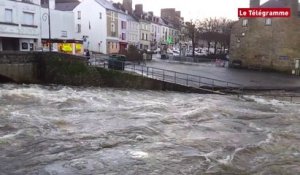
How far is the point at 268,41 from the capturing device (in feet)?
175

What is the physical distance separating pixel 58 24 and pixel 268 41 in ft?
91.1

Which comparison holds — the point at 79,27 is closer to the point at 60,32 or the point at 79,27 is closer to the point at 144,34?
the point at 60,32

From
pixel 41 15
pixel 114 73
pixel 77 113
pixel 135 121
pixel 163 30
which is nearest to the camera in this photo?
pixel 135 121

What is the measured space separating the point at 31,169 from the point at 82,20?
56.6 meters

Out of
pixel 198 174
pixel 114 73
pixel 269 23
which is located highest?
pixel 269 23

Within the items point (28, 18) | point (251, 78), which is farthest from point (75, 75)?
point (28, 18)

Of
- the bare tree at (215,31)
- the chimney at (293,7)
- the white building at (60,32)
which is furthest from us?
the bare tree at (215,31)

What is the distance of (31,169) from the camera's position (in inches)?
487

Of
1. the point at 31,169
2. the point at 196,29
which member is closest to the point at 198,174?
the point at 31,169

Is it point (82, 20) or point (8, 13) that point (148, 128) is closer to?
point (8, 13)

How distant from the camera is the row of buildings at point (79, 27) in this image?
1816 inches

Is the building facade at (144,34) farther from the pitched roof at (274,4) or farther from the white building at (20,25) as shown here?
the white building at (20,25)

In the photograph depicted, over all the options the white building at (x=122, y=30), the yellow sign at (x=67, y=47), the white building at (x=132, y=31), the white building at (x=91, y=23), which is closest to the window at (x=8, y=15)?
the yellow sign at (x=67, y=47)

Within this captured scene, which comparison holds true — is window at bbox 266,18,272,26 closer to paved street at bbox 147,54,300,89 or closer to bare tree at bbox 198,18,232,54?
paved street at bbox 147,54,300,89
